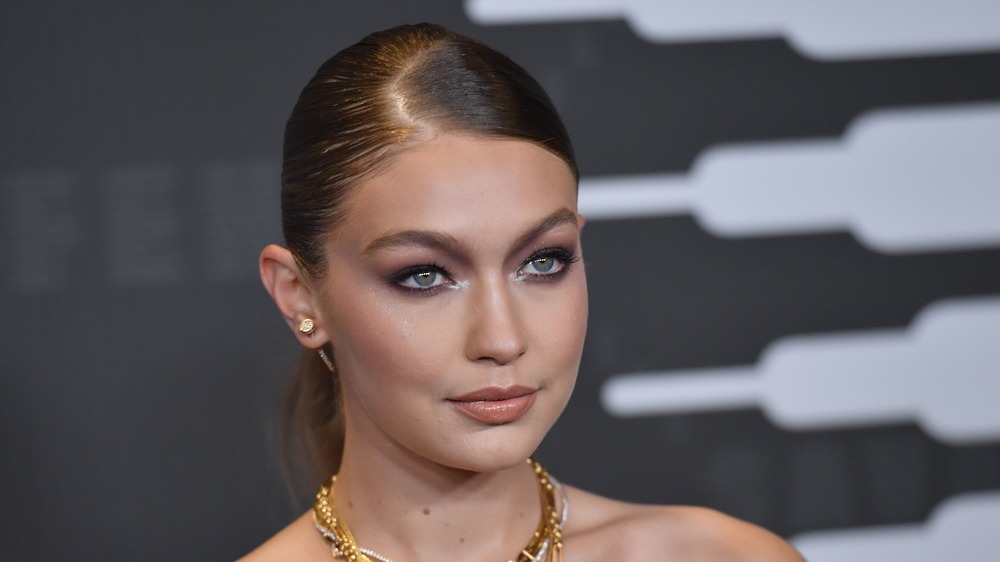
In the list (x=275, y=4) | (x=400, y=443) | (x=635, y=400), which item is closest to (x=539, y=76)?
(x=275, y=4)

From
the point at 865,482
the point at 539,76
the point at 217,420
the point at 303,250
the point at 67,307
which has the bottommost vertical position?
the point at 865,482

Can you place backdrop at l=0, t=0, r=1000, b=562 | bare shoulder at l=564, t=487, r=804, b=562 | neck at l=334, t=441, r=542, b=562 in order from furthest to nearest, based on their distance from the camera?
backdrop at l=0, t=0, r=1000, b=562 < bare shoulder at l=564, t=487, r=804, b=562 < neck at l=334, t=441, r=542, b=562

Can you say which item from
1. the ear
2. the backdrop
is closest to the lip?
the ear

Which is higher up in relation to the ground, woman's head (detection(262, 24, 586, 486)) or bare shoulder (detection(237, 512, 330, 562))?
woman's head (detection(262, 24, 586, 486))

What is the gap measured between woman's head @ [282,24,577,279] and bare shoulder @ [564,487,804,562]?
0.54m

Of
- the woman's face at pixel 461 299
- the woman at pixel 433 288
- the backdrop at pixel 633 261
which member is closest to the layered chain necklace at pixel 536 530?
the woman at pixel 433 288

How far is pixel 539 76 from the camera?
2.51 metres

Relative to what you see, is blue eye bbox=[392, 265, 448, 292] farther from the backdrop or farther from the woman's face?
the backdrop

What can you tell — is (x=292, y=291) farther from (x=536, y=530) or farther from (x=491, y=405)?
(x=536, y=530)

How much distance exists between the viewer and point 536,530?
1743mm

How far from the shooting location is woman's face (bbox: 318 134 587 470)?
149 centimetres

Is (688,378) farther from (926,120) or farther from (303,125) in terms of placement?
(303,125)

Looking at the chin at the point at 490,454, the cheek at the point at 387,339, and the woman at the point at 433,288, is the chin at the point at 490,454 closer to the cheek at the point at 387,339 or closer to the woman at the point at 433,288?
the woman at the point at 433,288

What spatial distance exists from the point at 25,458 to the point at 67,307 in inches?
12.4
